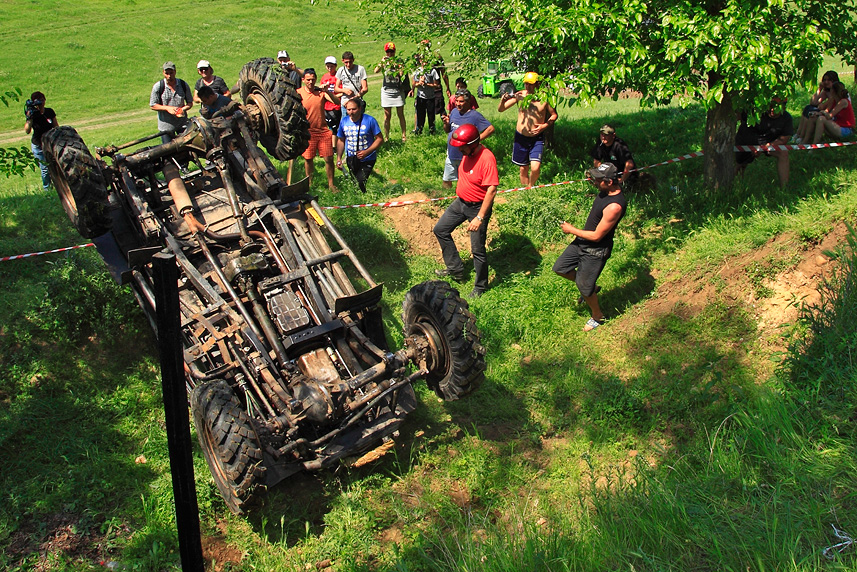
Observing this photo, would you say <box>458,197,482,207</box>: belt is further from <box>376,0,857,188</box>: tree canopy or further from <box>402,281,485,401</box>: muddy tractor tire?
<box>402,281,485,401</box>: muddy tractor tire

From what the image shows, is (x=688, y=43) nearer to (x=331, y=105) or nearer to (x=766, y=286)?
(x=766, y=286)

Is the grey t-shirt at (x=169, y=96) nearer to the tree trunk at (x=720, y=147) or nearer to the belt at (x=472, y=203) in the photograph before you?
the belt at (x=472, y=203)

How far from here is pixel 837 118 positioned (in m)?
10.1

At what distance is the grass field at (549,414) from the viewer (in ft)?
13.9

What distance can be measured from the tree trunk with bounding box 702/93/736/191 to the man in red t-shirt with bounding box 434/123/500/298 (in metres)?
3.21

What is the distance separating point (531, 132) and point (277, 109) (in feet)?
13.3

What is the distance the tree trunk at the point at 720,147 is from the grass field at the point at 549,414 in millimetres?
266

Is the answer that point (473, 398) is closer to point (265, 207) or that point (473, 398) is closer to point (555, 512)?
point (555, 512)

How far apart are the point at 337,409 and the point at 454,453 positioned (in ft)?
4.33

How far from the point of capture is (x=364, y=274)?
589 cm

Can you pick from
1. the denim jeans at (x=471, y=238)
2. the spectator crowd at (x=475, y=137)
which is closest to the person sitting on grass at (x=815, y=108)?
the spectator crowd at (x=475, y=137)

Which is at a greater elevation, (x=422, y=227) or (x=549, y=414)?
(x=422, y=227)

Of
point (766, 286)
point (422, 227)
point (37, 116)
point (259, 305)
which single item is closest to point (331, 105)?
point (422, 227)

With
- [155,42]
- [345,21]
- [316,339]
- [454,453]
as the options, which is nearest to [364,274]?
[316,339]
